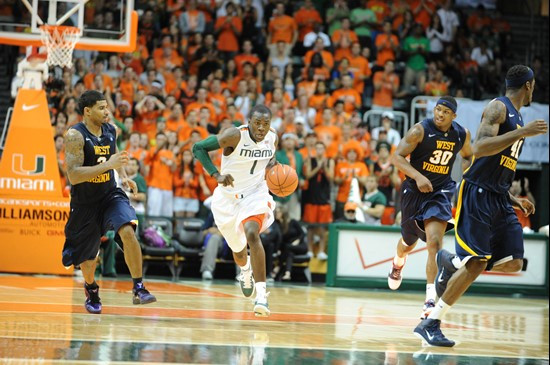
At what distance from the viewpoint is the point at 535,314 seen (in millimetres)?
12578

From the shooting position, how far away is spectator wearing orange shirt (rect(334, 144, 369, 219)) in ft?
54.8

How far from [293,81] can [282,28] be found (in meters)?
1.39

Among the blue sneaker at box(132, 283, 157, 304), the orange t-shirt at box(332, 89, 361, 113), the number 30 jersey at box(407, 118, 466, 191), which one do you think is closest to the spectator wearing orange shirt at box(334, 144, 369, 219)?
the orange t-shirt at box(332, 89, 361, 113)

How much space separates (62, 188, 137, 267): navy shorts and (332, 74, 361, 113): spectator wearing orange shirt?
10.1m

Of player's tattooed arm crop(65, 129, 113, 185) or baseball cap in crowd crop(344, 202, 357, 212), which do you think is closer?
player's tattooed arm crop(65, 129, 113, 185)

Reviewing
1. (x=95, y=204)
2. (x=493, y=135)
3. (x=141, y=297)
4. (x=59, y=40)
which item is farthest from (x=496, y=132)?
(x=59, y=40)

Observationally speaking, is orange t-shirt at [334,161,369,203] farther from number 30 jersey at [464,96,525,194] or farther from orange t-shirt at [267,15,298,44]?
number 30 jersey at [464,96,525,194]

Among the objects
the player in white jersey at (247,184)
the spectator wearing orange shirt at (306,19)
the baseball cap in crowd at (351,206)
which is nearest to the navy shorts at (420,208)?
the player in white jersey at (247,184)

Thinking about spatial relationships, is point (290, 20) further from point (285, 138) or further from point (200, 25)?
point (285, 138)

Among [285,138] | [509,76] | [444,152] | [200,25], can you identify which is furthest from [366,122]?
[509,76]

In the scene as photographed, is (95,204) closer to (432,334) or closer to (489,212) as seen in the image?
(432,334)

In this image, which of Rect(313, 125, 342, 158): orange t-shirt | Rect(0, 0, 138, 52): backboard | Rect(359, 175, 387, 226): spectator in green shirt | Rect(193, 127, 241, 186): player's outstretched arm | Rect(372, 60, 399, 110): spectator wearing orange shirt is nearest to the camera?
Rect(193, 127, 241, 186): player's outstretched arm

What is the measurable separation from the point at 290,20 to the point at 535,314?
32.1ft

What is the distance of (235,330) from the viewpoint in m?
8.12
